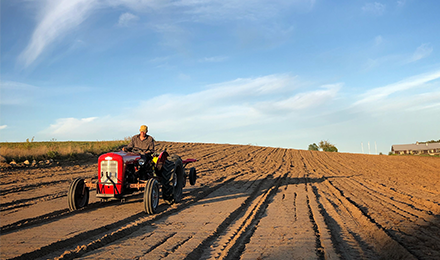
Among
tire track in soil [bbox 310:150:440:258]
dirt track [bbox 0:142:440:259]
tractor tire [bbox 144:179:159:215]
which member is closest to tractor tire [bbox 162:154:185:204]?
dirt track [bbox 0:142:440:259]

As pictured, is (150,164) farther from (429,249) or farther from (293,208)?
(429,249)

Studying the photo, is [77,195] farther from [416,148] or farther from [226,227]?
→ [416,148]

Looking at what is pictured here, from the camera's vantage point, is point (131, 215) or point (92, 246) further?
point (131, 215)

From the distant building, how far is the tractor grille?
72.5 metres

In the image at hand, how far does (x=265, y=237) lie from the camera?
4.81 metres

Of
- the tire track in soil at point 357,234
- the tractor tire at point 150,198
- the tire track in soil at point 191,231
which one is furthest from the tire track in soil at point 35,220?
the tire track in soil at point 357,234

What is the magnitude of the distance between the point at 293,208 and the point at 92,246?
448 centimetres

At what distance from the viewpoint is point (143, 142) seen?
8.11 meters

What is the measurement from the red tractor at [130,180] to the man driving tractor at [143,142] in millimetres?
144

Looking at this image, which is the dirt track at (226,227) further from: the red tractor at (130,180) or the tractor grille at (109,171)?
the tractor grille at (109,171)

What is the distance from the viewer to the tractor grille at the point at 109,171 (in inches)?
272

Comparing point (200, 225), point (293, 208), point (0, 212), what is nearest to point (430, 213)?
point (293, 208)

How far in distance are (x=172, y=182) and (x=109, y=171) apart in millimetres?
1400

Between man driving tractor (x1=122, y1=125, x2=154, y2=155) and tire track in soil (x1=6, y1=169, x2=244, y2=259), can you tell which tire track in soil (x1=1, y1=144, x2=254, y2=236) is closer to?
tire track in soil (x1=6, y1=169, x2=244, y2=259)
